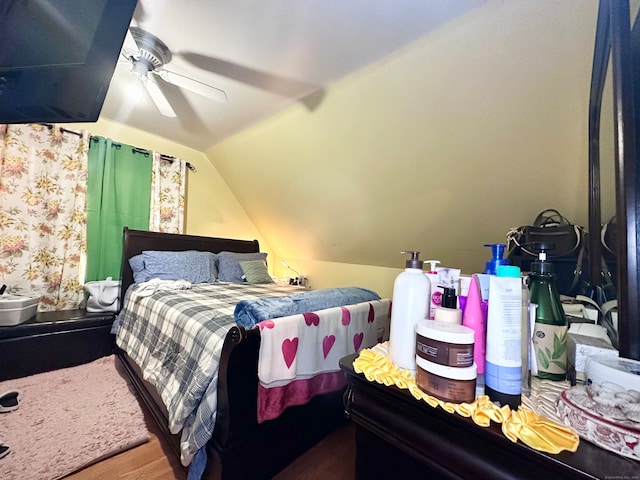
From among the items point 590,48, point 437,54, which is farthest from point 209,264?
point 590,48

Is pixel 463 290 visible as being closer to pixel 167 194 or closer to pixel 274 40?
pixel 274 40

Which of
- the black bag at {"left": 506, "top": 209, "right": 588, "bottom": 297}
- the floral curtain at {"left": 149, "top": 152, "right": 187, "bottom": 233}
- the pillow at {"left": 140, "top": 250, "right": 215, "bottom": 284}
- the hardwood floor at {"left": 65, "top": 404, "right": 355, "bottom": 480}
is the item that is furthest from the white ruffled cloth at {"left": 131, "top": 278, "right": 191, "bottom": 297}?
the black bag at {"left": 506, "top": 209, "right": 588, "bottom": 297}

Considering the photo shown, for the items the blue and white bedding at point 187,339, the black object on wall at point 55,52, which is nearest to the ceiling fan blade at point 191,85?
the black object on wall at point 55,52

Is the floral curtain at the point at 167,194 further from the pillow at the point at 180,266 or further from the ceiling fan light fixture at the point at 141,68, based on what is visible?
the ceiling fan light fixture at the point at 141,68

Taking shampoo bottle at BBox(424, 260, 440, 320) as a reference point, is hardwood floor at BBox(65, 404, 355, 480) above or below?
below

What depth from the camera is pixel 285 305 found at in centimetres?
132

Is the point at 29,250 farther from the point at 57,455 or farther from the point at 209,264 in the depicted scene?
the point at 57,455

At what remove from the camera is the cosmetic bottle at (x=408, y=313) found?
0.61m

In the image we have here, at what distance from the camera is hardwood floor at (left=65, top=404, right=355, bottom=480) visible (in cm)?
127

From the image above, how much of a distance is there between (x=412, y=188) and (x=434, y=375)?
1876 mm

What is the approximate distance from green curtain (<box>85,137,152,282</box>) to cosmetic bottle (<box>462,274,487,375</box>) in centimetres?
323

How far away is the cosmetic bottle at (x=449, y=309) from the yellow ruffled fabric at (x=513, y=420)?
0.46 ft

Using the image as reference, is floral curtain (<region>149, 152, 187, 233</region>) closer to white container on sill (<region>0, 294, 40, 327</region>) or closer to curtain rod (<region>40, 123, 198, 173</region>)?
curtain rod (<region>40, 123, 198, 173</region>)

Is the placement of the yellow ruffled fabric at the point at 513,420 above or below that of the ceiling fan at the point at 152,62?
below
